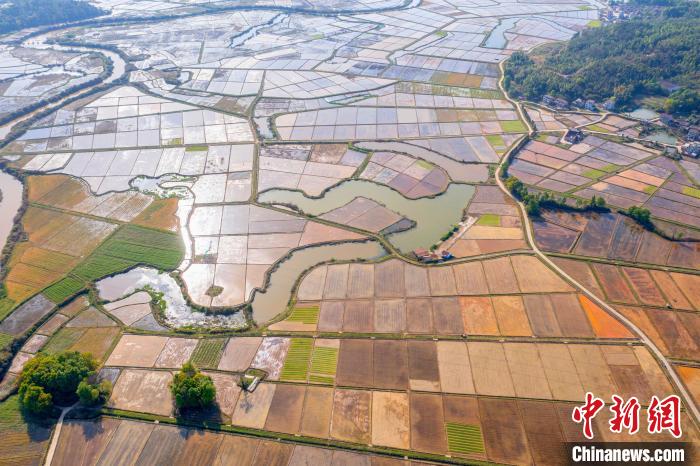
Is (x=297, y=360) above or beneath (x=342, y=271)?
above

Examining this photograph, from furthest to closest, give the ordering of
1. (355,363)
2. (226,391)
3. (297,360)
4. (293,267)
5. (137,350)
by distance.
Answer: (293,267)
(137,350)
(297,360)
(355,363)
(226,391)

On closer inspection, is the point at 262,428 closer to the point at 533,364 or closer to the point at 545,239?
the point at 533,364

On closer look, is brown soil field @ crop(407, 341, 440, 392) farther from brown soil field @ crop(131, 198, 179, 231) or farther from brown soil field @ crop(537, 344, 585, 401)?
brown soil field @ crop(131, 198, 179, 231)

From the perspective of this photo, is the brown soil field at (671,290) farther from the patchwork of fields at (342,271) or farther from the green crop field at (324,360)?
the green crop field at (324,360)

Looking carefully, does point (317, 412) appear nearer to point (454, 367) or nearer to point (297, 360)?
point (297, 360)

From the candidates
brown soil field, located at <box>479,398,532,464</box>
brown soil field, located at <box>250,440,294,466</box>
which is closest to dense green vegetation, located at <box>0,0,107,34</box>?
brown soil field, located at <box>250,440,294,466</box>

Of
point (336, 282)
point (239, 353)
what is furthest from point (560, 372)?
point (239, 353)

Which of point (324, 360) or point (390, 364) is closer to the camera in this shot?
point (390, 364)

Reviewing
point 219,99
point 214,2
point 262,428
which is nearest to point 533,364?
point 262,428
